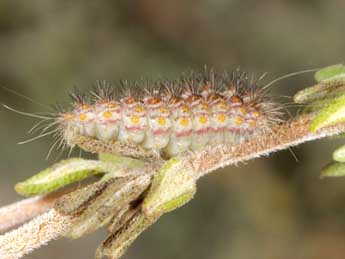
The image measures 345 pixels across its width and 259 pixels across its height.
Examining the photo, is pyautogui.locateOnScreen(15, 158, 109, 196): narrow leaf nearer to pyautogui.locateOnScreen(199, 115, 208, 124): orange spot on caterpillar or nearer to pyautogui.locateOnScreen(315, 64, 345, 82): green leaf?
pyautogui.locateOnScreen(199, 115, 208, 124): orange spot on caterpillar

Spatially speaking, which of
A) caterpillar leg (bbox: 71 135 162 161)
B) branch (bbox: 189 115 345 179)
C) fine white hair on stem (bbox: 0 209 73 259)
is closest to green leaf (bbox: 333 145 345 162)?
branch (bbox: 189 115 345 179)


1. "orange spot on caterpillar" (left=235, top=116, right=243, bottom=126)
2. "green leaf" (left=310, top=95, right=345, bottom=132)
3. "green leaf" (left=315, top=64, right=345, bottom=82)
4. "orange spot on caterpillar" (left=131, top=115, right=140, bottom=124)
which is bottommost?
"green leaf" (left=310, top=95, right=345, bottom=132)

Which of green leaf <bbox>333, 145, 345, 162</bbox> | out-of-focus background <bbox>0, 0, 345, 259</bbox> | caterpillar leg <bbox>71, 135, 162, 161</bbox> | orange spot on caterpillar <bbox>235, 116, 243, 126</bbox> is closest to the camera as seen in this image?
green leaf <bbox>333, 145, 345, 162</bbox>

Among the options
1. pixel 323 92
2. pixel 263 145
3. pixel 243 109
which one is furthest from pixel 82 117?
pixel 323 92

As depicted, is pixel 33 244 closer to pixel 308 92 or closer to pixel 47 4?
pixel 308 92

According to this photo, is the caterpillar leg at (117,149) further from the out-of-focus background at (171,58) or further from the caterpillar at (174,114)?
the out-of-focus background at (171,58)

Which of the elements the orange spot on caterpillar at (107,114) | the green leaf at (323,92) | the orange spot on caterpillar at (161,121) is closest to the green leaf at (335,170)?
the green leaf at (323,92)

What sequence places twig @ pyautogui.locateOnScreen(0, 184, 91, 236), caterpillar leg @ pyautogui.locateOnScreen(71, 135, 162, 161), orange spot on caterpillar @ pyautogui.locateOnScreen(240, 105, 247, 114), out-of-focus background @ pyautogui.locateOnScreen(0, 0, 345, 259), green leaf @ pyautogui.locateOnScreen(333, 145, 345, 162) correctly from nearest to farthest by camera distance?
green leaf @ pyautogui.locateOnScreen(333, 145, 345, 162) < caterpillar leg @ pyautogui.locateOnScreen(71, 135, 162, 161) < twig @ pyautogui.locateOnScreen(0, 184, 91, 236) < orange spot on caterpillar @ pyautogui.locateOnScreen(240, 105, 247, 114) < out-of-focus background @ pyautogui.locateOnScreen(0, 0, 345, 259)
